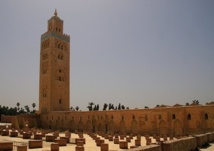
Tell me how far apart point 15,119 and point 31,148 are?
1960cm

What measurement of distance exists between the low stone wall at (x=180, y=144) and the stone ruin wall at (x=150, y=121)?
8.80 m

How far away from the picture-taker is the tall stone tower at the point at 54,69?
3838 centimetres

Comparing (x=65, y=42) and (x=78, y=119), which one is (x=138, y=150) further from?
(x=65, y=42)

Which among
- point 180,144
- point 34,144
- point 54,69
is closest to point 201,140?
point 180,144

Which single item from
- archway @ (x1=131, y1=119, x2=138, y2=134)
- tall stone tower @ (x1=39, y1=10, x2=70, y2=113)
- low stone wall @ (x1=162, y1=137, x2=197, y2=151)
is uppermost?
tall stone tower @ (x1=39, y1=10, x2=70, y2=113)

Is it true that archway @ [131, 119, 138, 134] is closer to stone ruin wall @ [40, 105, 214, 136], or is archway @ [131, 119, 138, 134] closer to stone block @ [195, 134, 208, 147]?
stone ruin wall @ [40, 105, 214, 136]

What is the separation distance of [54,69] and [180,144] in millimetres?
31471

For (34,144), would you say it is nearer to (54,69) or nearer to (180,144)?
(180,144)

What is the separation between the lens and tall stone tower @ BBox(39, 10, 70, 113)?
1511 inches

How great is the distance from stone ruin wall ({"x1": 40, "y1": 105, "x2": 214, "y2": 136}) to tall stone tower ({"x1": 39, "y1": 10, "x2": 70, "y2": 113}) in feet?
23.4

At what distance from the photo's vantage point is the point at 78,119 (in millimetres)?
31484

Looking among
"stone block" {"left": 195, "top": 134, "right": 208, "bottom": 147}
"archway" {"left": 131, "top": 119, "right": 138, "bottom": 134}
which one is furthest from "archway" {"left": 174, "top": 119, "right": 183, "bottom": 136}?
"stone block" {"left": 195, "top": 134, "right": 208, "bottom": 147}

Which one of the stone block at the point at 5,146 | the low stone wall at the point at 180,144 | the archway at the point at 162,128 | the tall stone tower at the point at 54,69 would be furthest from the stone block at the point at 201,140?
the tall stone tower at the point at 54,69

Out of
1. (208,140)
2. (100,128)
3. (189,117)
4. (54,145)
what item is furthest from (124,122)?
(54,145)
